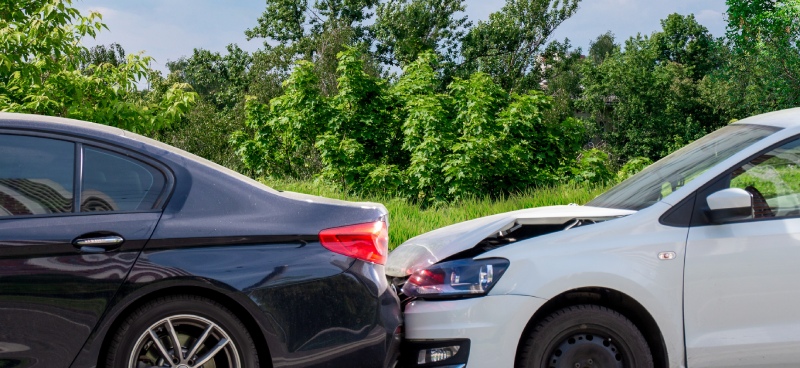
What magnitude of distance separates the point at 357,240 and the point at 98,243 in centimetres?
122

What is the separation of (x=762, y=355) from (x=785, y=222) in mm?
727

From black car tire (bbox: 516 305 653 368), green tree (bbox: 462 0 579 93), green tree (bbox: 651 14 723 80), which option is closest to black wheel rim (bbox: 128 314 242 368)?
black car tire (bbox: 516 305 653 368)

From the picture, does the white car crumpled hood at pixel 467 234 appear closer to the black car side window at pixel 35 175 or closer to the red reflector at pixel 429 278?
the red reflector at pixel 429 278

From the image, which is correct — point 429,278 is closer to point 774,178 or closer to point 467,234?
point 467,234

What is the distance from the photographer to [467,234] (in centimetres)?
565

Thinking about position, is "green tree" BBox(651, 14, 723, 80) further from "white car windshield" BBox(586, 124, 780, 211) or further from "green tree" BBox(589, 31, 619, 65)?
"white car windshield" BBox(586, 124, 780, 211)

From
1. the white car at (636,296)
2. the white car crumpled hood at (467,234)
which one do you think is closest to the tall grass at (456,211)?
the white car crumpled hood at (467,234)

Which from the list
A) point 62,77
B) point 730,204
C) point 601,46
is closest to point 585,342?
point 730,204

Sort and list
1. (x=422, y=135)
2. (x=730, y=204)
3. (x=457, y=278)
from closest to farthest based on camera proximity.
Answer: (x=730, y=204) < (x=457, y=278) < (x=422, y=135)

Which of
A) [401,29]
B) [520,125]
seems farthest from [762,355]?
[401,29]

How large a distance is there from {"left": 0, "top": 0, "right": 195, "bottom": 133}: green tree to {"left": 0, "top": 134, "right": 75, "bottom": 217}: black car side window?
23.8 ft

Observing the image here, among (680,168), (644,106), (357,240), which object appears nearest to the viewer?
(357,240)

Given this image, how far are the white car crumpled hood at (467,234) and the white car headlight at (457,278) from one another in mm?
188

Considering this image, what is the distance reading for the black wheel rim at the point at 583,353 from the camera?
4898mm
